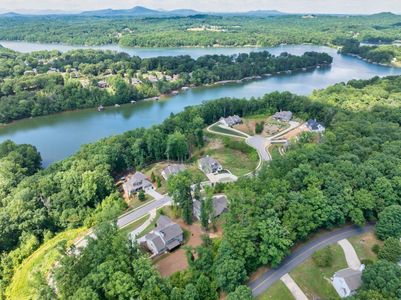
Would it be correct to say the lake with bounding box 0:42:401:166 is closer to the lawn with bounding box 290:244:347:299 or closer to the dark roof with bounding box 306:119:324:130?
the dark roof with bounding box 306:119:324:130

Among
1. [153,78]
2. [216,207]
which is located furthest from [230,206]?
[153,78]

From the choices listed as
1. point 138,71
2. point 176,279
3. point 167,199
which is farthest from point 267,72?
point 176,279

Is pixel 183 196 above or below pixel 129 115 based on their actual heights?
above

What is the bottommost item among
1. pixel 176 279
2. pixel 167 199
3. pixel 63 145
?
pixel 63 145

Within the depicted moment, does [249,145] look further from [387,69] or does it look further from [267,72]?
[387,69]

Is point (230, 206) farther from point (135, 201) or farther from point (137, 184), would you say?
point (137, 184)

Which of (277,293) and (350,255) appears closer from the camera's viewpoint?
(277,293)

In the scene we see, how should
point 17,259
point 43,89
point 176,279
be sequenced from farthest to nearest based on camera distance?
1. point 43,89
2. point 17,259
3. point 176,279

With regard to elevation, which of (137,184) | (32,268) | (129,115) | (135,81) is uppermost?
(137,184)
